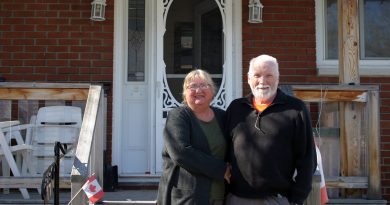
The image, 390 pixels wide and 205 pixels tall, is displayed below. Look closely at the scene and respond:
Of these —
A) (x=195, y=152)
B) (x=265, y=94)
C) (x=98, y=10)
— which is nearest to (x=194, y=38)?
(x=98, y=10)

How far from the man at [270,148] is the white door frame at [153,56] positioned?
367 centimetres

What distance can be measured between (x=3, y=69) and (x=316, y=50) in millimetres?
4074

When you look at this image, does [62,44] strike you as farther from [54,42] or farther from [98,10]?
[98,10]

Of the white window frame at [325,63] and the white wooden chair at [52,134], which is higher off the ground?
the white window frame at [325,63]

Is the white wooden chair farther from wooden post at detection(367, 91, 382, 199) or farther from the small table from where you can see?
wooden post at detection(367, 91, 382, 199)

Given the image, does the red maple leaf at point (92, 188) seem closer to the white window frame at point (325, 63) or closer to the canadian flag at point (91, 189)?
the canadian flag at point (91, 189)

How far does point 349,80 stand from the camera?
230 inches

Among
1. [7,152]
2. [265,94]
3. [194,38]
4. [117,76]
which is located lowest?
[7,152]

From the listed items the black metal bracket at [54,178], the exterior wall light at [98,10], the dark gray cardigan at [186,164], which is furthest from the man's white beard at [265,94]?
the exterior wall light at [98,10]

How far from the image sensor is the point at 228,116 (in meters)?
3.43

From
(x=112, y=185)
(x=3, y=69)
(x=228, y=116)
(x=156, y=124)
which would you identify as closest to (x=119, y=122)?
(x=156, y=124)

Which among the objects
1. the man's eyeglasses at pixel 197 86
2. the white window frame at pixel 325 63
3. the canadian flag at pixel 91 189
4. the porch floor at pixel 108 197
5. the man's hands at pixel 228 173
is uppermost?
the white window frame at pixel 325 63

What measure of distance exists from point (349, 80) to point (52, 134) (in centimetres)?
319

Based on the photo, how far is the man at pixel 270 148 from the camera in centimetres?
319
